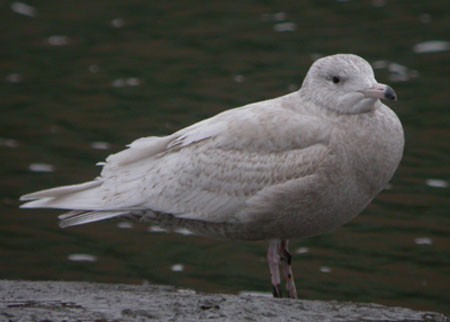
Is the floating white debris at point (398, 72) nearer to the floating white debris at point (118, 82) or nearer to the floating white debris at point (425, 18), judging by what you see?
the floating white debris at point (425, 18)

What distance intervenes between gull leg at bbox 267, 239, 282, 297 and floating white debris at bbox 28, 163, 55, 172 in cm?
600

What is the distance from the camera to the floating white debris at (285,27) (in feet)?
61.0

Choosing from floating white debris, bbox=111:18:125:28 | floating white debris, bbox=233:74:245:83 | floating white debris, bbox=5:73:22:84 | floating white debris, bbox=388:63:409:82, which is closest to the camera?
floating white debris, bbox=388:63:409:82

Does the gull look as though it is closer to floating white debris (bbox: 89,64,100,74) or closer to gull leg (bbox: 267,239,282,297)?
gull leg (bbox: 267,239,282,297)

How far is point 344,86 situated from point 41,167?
21.9ft

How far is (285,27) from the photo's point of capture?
1869 cm

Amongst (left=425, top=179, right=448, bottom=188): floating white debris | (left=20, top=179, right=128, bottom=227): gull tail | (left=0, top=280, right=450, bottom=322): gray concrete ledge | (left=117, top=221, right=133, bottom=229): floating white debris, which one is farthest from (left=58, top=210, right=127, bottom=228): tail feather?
(left=425, top=179, right=448, bottom=188): floating white debris

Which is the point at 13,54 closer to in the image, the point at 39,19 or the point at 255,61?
the point at 39,19

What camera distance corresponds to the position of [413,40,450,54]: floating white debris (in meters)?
17.6

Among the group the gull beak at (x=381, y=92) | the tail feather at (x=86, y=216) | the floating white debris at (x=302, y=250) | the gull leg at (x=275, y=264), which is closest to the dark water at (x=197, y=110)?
the floating white debris at (x=302, y=250)

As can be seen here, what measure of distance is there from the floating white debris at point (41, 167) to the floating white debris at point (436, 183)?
3.97m

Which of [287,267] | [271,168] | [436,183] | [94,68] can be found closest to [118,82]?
[94,68]

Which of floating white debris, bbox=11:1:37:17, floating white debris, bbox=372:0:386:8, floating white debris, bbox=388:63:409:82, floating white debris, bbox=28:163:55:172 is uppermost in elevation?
floating white debris, bbox=11:1:37:17

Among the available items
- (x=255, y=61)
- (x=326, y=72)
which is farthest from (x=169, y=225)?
(x=255, y=61)
